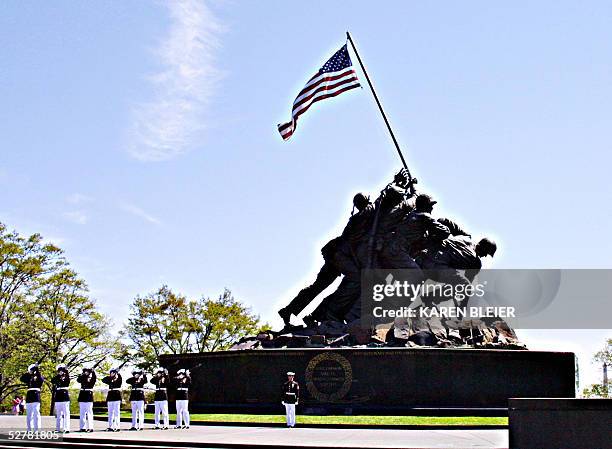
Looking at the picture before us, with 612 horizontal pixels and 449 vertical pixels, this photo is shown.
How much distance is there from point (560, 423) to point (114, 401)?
34.5 ft

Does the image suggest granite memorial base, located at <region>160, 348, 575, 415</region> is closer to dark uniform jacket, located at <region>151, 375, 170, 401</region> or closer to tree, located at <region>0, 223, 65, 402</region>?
dark uniform jacket, located at <region>151, 375, 170, 401</region>

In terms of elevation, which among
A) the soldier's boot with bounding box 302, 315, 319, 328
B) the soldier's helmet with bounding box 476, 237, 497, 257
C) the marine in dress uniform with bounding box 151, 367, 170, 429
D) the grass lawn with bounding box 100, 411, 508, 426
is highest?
the soldier's helmet with bounding box 476, 237, 497, 257

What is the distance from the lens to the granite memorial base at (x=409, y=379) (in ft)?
73.5

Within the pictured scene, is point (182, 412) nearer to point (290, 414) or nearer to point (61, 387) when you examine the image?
point (290, 414)

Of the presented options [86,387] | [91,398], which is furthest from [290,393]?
[86,387]

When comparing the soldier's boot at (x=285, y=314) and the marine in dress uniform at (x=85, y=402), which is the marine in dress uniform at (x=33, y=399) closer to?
the marine in dress uniform at (x=85, y=402)

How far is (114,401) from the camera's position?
19.2m

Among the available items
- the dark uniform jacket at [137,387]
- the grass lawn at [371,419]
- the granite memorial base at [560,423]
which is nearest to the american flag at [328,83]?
the grass lawn at [371,419]

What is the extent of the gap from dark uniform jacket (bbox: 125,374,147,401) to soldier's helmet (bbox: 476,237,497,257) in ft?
43.6

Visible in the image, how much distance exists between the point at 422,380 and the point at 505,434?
17.0ft

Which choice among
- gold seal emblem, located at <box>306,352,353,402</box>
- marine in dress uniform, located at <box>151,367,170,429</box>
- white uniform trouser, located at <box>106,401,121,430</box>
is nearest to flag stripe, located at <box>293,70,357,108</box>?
gold seal emblem, located at <box>306,352,353,402</box>

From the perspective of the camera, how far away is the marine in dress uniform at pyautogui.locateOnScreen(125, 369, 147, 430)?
1944cm

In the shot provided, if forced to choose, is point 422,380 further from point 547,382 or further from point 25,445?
point 25,445

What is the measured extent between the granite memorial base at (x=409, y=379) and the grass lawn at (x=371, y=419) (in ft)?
3.02
